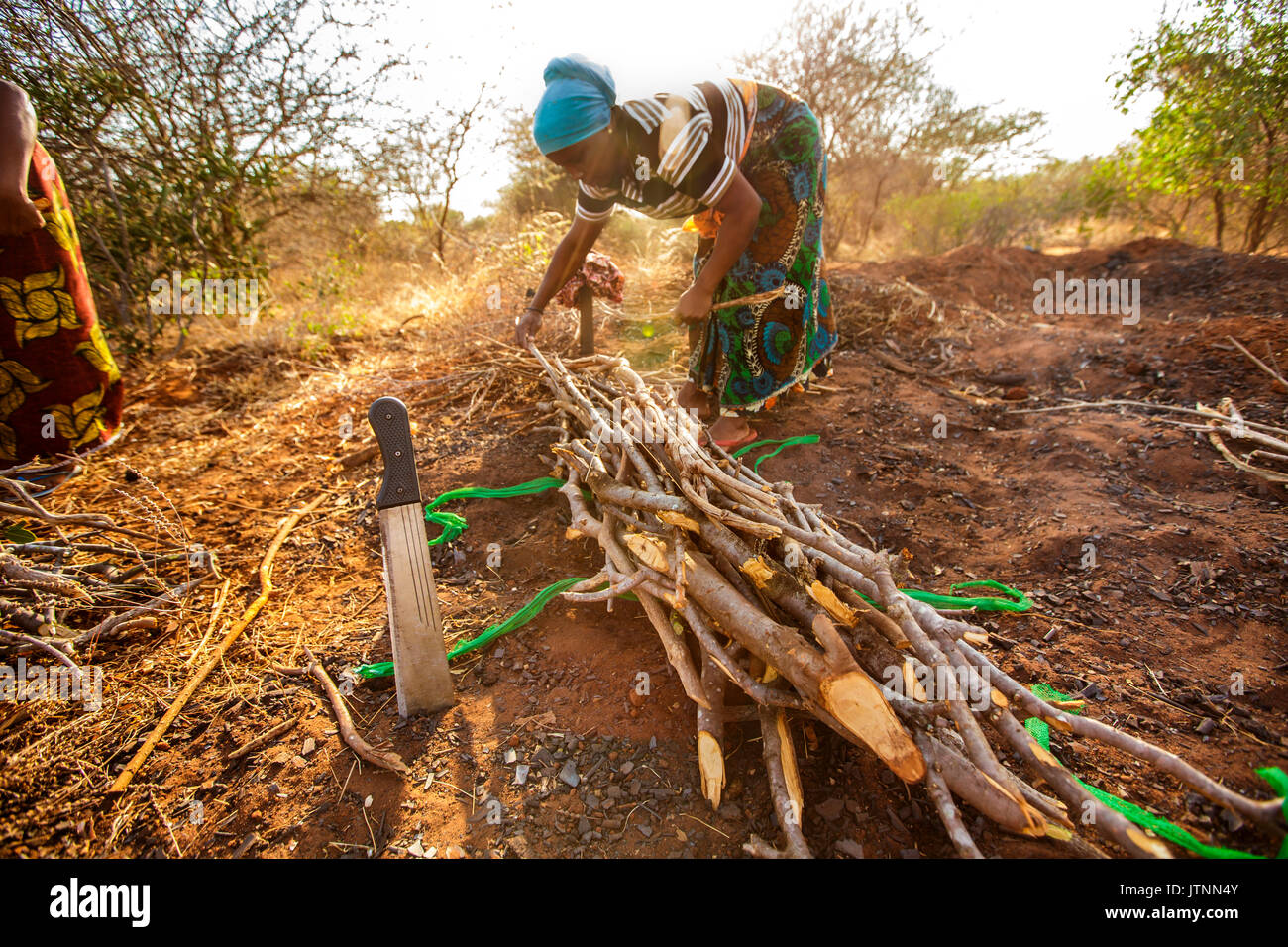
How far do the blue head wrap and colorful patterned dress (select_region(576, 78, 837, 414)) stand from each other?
Result: 0.48 ft

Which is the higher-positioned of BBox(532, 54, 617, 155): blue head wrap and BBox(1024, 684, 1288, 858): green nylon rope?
BBox(532, 54, 617, 155): blue head wrap

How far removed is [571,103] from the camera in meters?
1.94

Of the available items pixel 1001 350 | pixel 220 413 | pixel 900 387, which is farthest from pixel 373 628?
pixel 1001 350

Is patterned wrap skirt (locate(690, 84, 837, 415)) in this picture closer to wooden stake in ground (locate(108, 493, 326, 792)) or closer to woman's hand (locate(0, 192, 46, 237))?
wooden stake in ground (locate(108, 493, 326, 792))

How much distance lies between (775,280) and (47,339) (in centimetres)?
358

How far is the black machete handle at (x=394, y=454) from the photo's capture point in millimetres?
1445

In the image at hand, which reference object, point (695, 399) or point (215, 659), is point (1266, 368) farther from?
point (215, 659)

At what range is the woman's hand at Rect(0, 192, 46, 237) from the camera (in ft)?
7.24

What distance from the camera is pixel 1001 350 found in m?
4.68

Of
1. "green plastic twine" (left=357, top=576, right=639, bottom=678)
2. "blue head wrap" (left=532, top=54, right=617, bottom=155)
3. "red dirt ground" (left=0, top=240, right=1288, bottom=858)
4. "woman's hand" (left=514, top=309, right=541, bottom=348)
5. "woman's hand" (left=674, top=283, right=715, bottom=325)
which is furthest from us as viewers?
"woman's hand" (left=514, top=309, right=541, bottom=348)

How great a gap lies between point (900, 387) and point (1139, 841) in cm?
351

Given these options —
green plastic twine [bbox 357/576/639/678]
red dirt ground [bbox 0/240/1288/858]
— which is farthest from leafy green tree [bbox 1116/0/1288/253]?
green plastic twine [bbox 357/576/639/678]

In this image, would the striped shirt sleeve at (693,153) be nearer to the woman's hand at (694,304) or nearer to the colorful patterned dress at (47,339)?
the woman's hand at (694,304)

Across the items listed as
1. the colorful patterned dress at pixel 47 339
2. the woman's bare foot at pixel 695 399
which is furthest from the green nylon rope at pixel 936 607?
the colorful patterned dress at pixel 47 339
